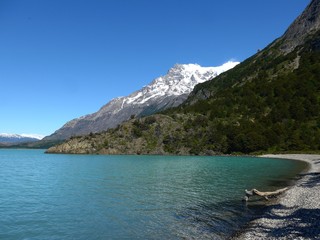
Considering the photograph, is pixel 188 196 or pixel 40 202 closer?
pixel 40 202

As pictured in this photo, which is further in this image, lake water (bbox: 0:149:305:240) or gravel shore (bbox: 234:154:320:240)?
lake water (bbox: 0:149:305:240)

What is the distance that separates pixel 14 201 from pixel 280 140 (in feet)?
563

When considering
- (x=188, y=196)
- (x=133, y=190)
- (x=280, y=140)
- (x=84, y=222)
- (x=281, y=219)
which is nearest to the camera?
(x=281, y=219)

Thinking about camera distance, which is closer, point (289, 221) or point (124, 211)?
point (289, 221)

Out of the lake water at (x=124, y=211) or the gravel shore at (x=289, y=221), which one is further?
the lake water at (x=124, y=211)

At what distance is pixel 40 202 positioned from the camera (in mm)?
46938

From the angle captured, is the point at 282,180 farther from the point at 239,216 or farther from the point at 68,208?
the point at 68,208

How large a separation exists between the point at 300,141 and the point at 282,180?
12221cm

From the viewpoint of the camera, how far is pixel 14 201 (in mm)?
47281

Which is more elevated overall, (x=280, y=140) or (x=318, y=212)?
(x=280, y=140)

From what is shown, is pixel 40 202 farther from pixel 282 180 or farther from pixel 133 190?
pixel 282 180

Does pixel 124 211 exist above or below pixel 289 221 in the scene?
below

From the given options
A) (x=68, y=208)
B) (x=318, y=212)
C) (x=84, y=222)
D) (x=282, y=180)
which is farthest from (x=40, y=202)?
(x=282, y=180)

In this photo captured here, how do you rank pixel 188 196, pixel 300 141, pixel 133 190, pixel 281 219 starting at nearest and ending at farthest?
1. pixel 281 219
2. pixel 188 196
3. pixel 133 190
4. pixel 300 141
